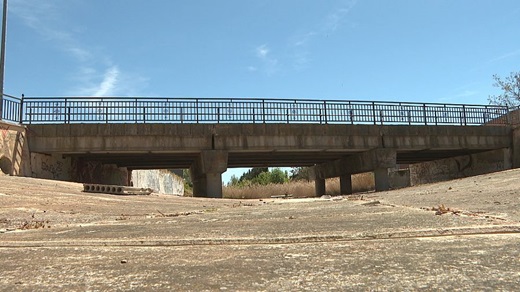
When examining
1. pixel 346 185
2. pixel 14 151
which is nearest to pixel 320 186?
pixel 346 185

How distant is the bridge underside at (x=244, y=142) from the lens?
17.1 meters

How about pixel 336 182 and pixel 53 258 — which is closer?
pixel 53 258

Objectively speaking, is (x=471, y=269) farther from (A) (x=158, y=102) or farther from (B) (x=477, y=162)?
(B) (x=477, y=162)

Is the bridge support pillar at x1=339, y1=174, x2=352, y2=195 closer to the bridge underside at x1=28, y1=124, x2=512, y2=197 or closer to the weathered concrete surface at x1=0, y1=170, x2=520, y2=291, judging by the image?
the bridge underside at x1=28, y1=124, x2=512, y2=197

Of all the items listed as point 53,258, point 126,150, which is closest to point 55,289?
point 53,258

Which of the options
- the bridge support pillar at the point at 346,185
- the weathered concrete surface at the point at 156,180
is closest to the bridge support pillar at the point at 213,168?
the weathered concrete surface at the point at 156,180

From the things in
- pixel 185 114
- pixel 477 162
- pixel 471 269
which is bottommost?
pixel 471 269

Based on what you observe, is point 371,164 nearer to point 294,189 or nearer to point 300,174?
point 294,189

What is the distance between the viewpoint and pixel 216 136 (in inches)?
723

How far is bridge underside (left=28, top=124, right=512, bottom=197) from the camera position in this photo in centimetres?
1709

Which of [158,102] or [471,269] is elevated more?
[158,102]

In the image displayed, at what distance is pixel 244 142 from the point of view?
1866 centimetres

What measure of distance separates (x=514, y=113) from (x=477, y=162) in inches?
170

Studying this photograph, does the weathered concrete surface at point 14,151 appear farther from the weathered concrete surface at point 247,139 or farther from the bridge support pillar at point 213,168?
the bridge support pillar at point 213,168
